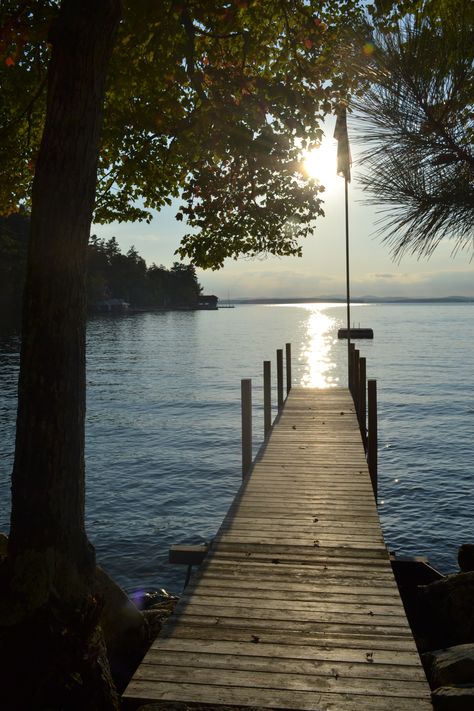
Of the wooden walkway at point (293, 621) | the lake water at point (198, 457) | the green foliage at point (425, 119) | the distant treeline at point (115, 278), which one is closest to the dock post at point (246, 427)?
the lake water at point (198, 457)

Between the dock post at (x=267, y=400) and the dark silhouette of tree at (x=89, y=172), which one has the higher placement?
the dark silhouette of tree at (x=89, y=172)

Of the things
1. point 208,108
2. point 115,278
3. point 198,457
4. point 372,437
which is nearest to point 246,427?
point 372,437

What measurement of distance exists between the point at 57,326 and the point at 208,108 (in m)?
4.92

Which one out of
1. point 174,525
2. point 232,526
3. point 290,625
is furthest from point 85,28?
point 174,525

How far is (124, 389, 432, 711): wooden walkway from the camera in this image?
15.2 feet

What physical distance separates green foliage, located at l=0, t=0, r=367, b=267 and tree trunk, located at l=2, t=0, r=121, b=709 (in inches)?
104

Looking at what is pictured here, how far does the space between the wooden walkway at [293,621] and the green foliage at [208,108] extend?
4695 mm

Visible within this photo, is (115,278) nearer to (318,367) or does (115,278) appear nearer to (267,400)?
(318,367)

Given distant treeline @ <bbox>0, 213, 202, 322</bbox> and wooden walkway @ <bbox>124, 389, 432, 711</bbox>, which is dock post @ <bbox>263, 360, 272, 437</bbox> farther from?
distant treeline @ <bbox>0, 213, 202, 322</bbox>

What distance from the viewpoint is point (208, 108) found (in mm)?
9219

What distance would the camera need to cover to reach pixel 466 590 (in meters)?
8.08

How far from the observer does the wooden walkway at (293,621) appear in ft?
15.2

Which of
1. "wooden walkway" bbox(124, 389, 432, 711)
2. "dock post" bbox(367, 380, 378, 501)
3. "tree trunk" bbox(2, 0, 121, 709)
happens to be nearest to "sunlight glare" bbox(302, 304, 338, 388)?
"dock post" bbox(367, 380, 378, 501)

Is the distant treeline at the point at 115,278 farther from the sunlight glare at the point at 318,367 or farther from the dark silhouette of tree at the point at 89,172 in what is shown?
the dark silhouette of tree at the point at 89,172
